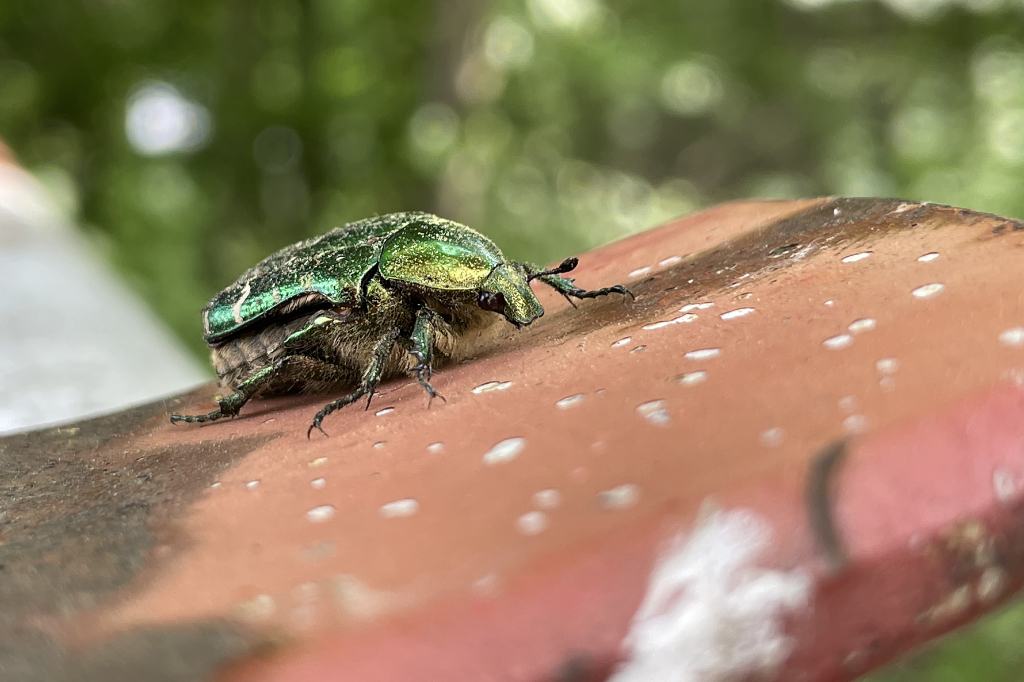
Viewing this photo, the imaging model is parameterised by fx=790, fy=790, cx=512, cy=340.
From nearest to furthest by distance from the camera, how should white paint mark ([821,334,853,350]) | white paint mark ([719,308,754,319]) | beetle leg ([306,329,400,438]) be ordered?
white paint mark ([821,334,853,350]), white paint mark ([719,308,754,319]), beetle leg ([306,329,400,438])

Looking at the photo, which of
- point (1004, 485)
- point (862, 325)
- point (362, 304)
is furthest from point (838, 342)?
point (362, 304)

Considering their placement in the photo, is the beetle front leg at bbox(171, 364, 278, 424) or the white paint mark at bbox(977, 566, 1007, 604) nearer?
the white paint mark at bbox(977, 566, 1007, 604)

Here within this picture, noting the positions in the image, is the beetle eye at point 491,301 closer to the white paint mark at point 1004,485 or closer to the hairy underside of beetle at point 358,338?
the hairy underside of beetle at point 358,338

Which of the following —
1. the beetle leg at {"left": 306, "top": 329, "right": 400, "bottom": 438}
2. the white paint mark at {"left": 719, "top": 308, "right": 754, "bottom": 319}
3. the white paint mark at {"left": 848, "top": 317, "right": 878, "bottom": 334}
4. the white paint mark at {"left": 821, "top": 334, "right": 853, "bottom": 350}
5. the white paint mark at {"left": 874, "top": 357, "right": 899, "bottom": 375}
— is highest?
the white paint mark at {"left": 848, "top": 317, "right": 878, "bottom": 334}

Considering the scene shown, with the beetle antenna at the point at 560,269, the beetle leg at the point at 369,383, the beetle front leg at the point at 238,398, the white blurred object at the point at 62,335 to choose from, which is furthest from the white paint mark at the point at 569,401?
the white blurred object at the point at 62,335

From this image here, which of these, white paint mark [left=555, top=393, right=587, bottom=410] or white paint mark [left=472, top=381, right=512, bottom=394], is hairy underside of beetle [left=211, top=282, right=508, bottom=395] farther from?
white paint mark [left=555, top=393, right=587, bottom=410]

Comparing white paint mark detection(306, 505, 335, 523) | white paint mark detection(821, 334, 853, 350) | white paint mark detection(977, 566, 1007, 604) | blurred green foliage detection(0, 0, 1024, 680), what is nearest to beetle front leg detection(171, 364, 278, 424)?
white paint mark detection(306, 505, 335, 523)

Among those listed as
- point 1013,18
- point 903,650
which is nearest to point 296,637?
point 903,650
